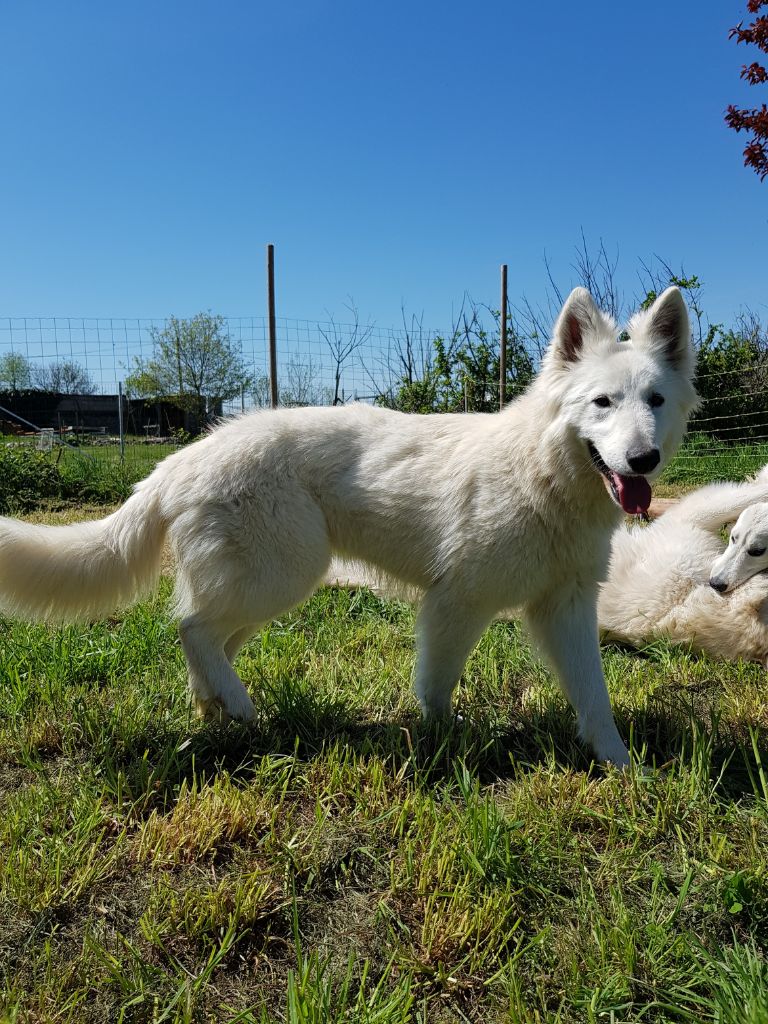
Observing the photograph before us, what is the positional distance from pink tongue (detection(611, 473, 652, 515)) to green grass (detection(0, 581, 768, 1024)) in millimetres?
951

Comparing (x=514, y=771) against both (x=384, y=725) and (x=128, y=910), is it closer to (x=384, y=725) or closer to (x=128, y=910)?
(x=384, y=725)

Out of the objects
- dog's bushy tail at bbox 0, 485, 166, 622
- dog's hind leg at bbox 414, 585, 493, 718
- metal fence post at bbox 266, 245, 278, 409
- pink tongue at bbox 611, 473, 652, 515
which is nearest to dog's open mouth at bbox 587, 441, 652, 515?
pink tongue at bbox 611, 473, 652, 515

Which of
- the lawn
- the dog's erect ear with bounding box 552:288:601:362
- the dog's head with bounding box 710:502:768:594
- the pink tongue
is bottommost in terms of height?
the lawn

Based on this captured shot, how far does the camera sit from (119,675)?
3.55 meters

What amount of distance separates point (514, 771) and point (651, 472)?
129 cm

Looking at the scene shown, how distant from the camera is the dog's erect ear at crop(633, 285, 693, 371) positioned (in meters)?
2.89

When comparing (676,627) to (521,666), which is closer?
(521,666)

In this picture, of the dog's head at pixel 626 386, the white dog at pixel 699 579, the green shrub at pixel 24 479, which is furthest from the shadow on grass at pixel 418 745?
the green shrub at pixel 24 479

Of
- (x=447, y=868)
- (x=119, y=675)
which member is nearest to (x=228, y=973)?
(x=447, y=868)

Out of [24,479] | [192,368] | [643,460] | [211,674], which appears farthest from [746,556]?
[192,368]

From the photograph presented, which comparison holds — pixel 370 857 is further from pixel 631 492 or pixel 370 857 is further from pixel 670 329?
pixel 670 329

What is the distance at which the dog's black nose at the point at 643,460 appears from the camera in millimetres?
2467

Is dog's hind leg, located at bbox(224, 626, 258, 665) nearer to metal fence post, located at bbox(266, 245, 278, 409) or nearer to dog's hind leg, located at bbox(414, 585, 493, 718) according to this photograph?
dog's hind leg, located at bbox(414, 585, 493, 718)

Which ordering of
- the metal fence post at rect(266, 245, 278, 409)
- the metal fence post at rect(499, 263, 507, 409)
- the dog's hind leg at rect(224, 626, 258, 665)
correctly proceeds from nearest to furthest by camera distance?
the dog's hind leg at rect(224, 626, 258, 665) < the metal fence post at rect(266, 245, 278, 409) < the metal fence post at rect(499, 263, 507, 409)
